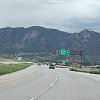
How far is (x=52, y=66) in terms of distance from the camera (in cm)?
11275

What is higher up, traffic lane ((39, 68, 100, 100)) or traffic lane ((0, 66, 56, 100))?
traffic lane ((0, 66, 56, 100))

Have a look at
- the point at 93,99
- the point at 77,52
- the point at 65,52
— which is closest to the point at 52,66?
the point at 65,52

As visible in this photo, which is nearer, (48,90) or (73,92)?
(73,92)

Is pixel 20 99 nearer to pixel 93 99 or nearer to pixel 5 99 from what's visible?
pixel 5 99

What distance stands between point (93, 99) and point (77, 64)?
395 feet

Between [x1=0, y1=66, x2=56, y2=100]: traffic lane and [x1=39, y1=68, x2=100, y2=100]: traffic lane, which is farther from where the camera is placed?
[x1=39, y1=68, x2=100, y2=100]: traffic lane

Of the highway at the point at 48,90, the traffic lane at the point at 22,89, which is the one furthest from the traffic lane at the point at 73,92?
the traffic lane at the point at 22,89

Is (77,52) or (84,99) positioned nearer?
(84,99)

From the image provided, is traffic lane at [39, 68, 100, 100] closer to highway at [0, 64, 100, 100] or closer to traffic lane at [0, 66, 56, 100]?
highway at [0, 64, 100, 100]

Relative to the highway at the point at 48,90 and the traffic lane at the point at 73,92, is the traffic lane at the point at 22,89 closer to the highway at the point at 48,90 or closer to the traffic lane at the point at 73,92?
the highway at the point at 48,90

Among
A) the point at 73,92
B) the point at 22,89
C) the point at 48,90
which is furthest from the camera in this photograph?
the point at 22,89

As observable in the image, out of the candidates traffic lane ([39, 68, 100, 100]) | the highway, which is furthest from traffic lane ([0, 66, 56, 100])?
traffic lane ([39, 68, 100, 100])

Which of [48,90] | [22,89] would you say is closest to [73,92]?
[48,90]

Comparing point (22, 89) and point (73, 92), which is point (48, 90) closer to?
point (22, 89)
